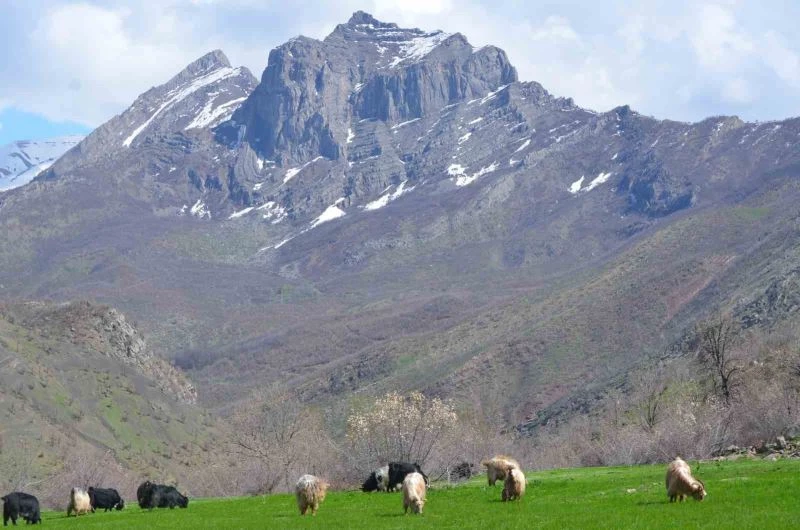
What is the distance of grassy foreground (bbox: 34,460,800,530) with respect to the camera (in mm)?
25859

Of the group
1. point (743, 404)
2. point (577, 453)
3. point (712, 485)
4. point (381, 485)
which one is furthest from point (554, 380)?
point (712, 485)

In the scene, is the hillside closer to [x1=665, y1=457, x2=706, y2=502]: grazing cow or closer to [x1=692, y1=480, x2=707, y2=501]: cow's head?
[x1=665, y1=457, x2=706, y2=502]: grazing cow

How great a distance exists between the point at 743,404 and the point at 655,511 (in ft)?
125

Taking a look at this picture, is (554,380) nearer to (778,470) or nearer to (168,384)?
(168,384)

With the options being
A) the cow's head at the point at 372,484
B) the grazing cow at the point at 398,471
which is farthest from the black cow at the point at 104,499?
the grazing cow at the point at 398,471

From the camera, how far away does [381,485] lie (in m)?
43.7

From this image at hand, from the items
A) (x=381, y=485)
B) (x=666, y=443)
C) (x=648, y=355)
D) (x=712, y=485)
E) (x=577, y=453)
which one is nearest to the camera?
(x=712, y=485)

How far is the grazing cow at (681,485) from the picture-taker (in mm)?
28828

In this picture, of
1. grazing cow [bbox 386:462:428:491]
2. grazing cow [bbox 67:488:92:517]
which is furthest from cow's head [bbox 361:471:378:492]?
grazing cow [bbox 67:488:92:517]

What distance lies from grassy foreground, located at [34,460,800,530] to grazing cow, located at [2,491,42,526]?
2.38 ft

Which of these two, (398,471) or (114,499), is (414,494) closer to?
(398,471)

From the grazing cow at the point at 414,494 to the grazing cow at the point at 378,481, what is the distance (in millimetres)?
10977

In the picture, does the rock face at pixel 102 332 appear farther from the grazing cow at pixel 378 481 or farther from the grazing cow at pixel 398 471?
the grazing cow at pixel 398 471

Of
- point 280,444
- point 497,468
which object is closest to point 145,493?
point 497,468
